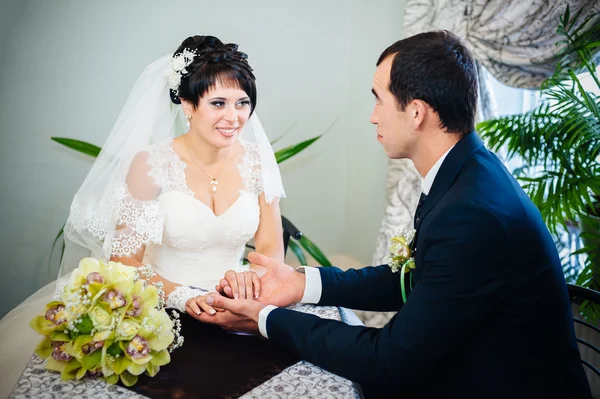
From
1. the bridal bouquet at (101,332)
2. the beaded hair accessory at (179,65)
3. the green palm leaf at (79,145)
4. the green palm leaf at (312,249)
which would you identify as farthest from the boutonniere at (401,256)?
the green palm leaf at (79,145)

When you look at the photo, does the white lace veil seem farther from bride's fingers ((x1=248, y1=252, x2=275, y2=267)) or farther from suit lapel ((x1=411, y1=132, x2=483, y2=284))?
suit lapel ((x1=411, y1=132, x2=483, y2=284))

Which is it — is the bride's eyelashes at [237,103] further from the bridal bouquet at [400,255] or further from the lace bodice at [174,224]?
the bridal bouquet at [400,255]

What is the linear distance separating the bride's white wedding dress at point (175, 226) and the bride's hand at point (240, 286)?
1.86 ft

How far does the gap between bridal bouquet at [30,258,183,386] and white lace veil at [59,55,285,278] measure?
0.89 meters

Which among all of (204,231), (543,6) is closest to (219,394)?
(204,231)

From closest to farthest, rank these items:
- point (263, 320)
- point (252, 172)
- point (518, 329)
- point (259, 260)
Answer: point (518, 329), point (263, 320), point (259, 260), point (252, 172)

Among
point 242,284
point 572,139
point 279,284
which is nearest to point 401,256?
point 279,284

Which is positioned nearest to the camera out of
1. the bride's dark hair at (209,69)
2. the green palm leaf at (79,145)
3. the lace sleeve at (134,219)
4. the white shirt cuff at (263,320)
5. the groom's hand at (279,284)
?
the white shirt cuff at (263,320)

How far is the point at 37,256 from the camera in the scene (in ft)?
10.9

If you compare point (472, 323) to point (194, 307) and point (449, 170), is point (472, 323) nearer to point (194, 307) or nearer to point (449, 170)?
point (449, 170)

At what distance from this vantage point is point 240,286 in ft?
5.85

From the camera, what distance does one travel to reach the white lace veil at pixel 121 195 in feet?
7.28

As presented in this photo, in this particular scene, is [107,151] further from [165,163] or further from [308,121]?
[308,121]

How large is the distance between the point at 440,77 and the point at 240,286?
2.87 feet
